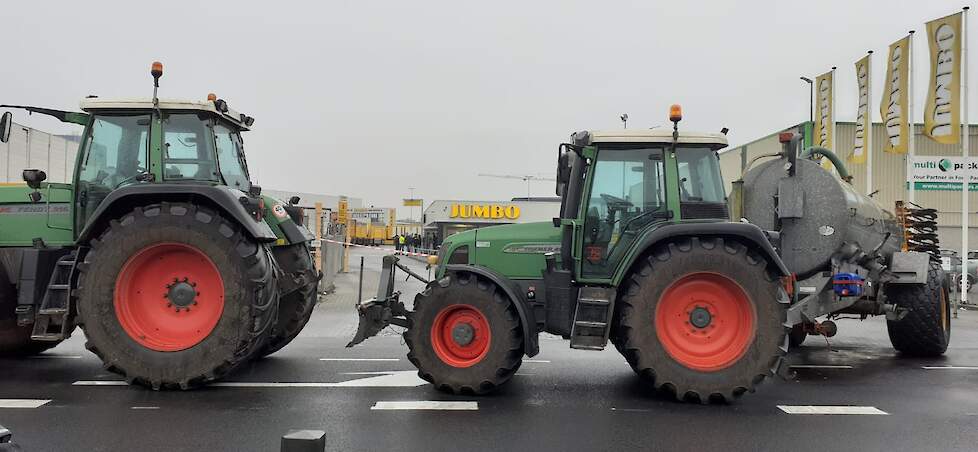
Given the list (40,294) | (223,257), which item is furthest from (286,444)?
(40,294)

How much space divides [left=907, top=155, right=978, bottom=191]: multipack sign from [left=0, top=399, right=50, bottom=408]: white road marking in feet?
61.0

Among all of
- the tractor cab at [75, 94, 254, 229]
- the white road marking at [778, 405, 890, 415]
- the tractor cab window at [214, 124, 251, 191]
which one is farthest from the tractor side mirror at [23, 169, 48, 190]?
the white road marking at [778, 405, 890, 415]

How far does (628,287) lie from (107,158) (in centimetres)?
512

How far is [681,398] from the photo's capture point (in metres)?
5.52

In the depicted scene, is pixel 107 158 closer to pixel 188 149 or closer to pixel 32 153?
pixel 188 149

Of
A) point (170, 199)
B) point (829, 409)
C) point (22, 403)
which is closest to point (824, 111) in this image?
point (829, 409)

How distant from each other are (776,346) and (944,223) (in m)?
32.1

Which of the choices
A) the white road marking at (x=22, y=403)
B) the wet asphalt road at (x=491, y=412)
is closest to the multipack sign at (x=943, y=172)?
the wet asphalt road at (x=491, y=412)

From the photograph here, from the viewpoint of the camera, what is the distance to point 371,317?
19.7 ft

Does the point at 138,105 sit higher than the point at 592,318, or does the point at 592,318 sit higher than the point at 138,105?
the point at 138,105

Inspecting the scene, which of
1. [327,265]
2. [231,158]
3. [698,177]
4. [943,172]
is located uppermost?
[943,172]

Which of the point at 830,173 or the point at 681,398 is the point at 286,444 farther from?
the point at 830,173

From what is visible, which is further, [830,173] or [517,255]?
[830,173]

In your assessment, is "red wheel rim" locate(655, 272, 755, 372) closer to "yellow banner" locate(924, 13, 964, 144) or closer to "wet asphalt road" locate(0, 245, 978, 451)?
"wet asphalt road" locate(0, 245, 978, 451)
